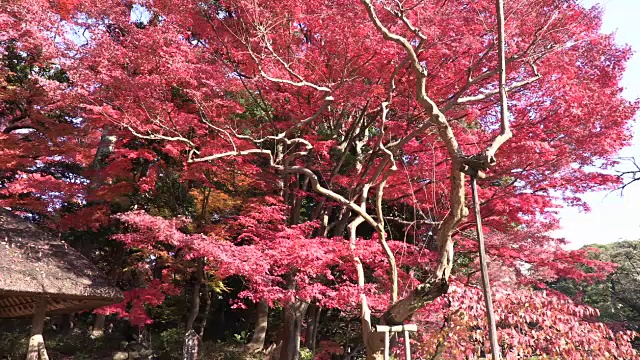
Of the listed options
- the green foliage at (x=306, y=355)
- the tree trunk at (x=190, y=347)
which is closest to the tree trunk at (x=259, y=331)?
the green foliage at (x=306, y=355)

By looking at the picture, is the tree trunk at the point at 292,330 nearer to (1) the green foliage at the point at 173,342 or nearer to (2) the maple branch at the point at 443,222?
(1) the green foliage at the point at 173,342

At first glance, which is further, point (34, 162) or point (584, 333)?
point (34, 162)

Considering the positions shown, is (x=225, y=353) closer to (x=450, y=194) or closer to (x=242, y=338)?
(x=242, y=338)

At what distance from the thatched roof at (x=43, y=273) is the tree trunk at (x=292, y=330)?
10.4 feet

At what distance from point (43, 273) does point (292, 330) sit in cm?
452

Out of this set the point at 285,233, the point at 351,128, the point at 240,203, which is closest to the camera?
the point at 285,233

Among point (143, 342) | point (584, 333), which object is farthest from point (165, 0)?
point (584, 333)

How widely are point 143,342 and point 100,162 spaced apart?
477cm

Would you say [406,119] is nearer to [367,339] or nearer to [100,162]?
[367,339]

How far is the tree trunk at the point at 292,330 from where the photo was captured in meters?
8.81

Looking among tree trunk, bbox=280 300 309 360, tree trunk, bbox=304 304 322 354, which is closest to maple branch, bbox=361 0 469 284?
tree trunk, bbox=280 300 309 360

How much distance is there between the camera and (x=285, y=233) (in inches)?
328

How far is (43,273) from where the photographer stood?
302 inches

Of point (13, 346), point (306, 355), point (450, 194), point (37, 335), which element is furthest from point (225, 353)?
point (450, 194)
